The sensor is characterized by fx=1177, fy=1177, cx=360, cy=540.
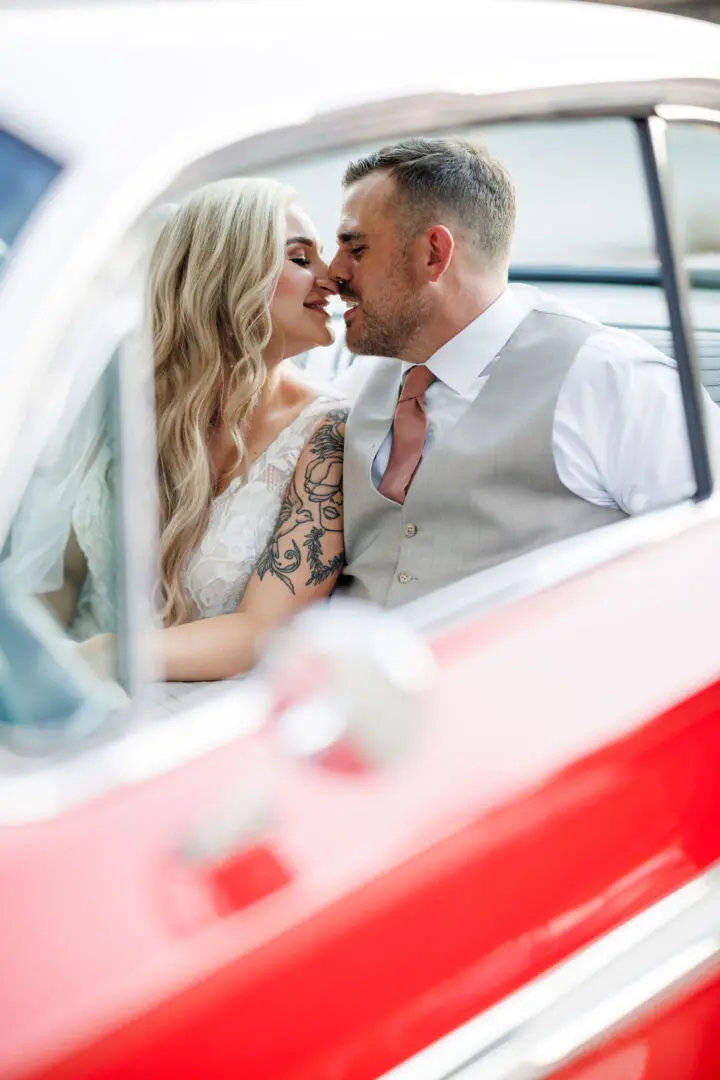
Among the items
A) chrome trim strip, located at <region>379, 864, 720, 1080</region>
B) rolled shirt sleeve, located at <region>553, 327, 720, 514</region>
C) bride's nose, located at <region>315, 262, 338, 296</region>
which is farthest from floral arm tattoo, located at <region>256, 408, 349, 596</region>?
chrome trim strip, located at <region>379, 864, 720, 1080</region>

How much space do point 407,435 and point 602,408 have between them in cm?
38

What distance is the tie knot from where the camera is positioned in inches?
83.3

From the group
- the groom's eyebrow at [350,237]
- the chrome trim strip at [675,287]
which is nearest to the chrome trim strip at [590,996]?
the chrome trim strip at [675,287]

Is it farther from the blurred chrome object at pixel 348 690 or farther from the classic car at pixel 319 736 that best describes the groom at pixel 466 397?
the blurred chrome object at pixel 348 690

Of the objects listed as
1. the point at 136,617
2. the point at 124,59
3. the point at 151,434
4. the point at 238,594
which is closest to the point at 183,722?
the point at 136,617

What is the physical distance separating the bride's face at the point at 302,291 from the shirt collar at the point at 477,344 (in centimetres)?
35

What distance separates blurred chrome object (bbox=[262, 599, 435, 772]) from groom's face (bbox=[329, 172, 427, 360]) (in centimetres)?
132

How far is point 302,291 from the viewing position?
91.0 inches

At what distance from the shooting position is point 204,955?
88 centimetres

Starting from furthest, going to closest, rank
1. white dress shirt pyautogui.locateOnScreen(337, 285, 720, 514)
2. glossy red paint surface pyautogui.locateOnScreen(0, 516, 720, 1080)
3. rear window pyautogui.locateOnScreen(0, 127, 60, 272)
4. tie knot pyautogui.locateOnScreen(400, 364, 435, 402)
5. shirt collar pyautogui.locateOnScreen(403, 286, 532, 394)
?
tie knot pyautogui.locateOnScreen(400, 364, 435, 402) → shirt collar pyautogui.locateOnScreen(403, 286, 532, 394) → white dress shirt pyautogui.locateOnScreen(337, 285, 720, 514) → rear window pyautogui.locateOnScreen(0, 127, 60, 272) → glossy red paint surface pyautogui.locateOnScreen(0, 516, 720, 1080)

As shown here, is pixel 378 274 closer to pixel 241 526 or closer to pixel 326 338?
pixel 326 338

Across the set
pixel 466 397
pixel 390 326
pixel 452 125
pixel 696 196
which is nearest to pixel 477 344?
pixel 466 397

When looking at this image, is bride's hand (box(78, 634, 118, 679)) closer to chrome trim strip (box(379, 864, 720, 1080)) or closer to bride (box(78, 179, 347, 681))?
chrome trim strip (box(379, 864, 720, 1080))

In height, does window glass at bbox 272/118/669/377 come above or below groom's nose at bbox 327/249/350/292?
below
